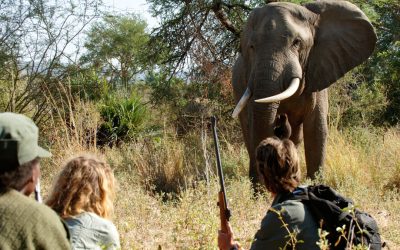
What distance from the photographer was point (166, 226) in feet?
19.3

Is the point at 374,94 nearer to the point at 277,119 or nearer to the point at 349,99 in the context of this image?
the point at 349,99

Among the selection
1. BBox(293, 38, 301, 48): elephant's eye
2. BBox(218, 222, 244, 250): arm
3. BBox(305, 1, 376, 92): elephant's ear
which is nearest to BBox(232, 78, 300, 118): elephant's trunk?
BBox(293, 38, 301, 48): elephant's eye

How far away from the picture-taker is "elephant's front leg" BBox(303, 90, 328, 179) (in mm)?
8625

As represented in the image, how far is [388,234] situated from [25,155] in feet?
14.2

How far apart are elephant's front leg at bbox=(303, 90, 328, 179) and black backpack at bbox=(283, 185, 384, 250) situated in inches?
210

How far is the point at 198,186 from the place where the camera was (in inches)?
286

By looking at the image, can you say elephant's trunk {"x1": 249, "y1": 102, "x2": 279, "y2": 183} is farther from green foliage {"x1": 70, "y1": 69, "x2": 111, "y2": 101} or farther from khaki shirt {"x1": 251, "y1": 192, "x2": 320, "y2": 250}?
green foliage {"x1": 70, "y1": 69, "x2": 111, "y2": 101}

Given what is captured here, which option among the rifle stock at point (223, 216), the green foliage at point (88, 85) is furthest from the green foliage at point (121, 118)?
the rifle stock at point (223, 216)

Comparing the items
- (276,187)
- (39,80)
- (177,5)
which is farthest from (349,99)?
(276,187)

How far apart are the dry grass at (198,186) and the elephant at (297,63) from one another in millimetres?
670

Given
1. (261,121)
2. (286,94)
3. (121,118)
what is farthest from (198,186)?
(121,118)

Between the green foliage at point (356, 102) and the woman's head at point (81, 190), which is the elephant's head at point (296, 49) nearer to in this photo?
the woman's head at point (81, 190)

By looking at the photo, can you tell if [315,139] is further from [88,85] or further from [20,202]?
[20,202]

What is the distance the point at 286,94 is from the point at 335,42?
1776mm
